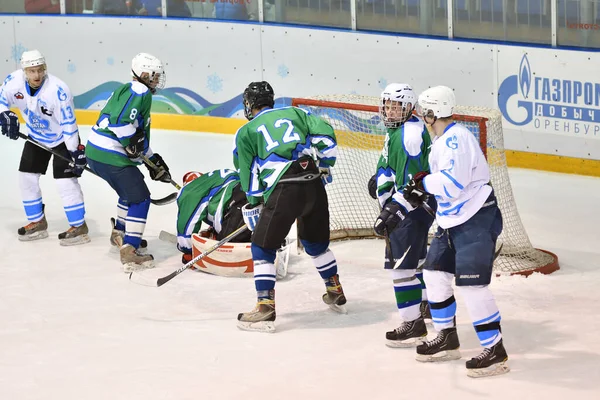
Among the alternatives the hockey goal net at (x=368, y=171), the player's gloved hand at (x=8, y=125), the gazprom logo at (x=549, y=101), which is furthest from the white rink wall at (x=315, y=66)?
the player's gloved hand at (x=8, y=125)

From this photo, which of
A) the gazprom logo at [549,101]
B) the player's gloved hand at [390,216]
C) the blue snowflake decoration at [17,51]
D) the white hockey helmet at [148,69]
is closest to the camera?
the player's gloved hand at [390,216]

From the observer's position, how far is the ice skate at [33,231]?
665cm

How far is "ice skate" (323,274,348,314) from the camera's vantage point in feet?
16.7

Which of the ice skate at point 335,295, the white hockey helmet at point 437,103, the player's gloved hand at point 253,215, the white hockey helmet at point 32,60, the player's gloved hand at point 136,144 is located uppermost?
the white hockey helmet at point 32,60

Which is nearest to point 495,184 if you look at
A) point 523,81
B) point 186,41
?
point 523,81

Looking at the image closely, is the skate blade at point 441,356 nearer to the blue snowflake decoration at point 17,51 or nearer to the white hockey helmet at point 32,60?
the white hockey helmet at point 32,60

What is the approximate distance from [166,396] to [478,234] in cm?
129

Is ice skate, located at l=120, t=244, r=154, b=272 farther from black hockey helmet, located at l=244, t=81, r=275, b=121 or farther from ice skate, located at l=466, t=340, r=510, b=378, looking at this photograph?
ice skate, located at l=466, t=340, r=510, b=378

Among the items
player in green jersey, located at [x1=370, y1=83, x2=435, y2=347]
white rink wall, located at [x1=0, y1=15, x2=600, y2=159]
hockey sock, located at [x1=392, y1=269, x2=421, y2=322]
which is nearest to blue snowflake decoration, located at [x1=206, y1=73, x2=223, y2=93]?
white rink wall, located at [x1=0, y1=15, x2=600, y2=159]

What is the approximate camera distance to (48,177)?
816 cm

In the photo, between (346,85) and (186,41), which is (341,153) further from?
(186,41)

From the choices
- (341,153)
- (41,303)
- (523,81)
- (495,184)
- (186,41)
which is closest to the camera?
(41,303)

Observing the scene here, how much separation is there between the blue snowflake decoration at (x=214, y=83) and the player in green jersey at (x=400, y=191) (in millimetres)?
4995

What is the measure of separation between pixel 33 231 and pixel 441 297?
321 cm
